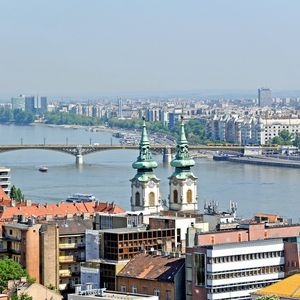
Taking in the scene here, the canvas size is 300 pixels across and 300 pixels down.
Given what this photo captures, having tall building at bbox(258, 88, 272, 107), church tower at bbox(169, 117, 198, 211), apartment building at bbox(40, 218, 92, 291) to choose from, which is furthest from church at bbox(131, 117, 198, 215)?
tall building at bbox(258, 88, 272, 107)

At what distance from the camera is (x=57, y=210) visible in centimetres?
2545

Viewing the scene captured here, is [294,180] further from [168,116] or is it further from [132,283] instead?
[168,116]

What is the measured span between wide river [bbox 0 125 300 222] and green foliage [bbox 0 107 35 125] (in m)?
42.1

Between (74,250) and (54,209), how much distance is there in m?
4.67

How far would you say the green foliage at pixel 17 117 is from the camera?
105450 millimetres

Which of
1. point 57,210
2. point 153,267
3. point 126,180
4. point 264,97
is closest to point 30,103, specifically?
point 264,97

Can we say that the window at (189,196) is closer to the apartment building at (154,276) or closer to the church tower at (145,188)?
the church tower at (145,188)

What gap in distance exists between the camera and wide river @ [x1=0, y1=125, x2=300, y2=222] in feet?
114

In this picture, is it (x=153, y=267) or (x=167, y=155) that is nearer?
(x=153, y=267)

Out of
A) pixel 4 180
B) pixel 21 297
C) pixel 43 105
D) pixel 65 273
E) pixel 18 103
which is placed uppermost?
pixel 21 297

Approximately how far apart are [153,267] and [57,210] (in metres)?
6.83

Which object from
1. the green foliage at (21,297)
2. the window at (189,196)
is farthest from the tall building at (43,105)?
the green foliage at (21,297)

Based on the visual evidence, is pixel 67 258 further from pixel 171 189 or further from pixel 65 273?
pixel 171 189

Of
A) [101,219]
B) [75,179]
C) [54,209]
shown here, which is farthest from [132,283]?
[75,179]
